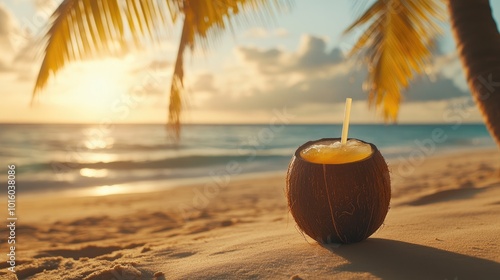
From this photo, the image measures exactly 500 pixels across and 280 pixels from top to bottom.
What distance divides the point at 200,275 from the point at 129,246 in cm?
149

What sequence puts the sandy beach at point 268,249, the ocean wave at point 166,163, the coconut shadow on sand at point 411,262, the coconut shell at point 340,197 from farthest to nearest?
the ocean wave at point 166,163 → the coconut shell at point 340,197 → the sandy beach at point 268,249 → the coconut shadow on sand at point 411,262

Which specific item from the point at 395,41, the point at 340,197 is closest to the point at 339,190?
the point at 340,197

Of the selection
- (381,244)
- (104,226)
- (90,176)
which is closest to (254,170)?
(90,176)

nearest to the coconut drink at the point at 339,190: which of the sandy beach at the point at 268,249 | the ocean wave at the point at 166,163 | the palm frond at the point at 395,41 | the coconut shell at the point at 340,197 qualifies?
the coconut shell at the point at 340,197

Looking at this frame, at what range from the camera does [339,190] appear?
2254mm

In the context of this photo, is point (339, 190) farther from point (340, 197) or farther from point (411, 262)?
point (411, 262)

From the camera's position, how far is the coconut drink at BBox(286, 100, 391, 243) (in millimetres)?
2260

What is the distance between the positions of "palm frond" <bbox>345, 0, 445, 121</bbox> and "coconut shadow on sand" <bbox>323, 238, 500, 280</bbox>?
2918 mm

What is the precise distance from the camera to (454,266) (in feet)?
6.86

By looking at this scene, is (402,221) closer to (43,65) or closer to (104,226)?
(43,65)

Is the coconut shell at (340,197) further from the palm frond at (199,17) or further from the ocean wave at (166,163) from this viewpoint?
the ocean wave at (166,163)

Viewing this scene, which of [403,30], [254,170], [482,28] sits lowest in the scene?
[254,170]

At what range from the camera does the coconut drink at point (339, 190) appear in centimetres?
226

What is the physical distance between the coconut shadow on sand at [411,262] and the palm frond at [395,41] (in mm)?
2918
